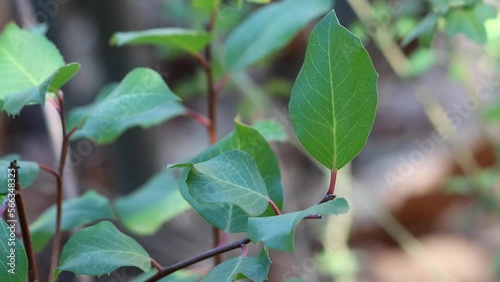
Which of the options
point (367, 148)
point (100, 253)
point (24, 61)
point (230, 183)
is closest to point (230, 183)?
Answer: point (230, 183)

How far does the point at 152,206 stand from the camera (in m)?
0.84

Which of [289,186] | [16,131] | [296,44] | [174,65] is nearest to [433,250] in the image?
[289,186]

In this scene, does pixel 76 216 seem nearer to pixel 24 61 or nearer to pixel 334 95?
pixel 24 61

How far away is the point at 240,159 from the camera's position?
396 mm

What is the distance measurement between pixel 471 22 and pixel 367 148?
6.73 feet

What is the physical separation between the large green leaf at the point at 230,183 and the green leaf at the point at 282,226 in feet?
0.09

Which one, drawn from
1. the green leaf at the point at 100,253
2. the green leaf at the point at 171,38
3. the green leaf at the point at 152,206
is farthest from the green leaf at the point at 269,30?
the green leaf at the point at 100,253

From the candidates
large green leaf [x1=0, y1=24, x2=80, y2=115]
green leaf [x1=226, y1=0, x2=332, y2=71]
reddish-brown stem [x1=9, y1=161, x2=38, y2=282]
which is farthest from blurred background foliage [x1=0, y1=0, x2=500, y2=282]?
reddish-brown stem [x1=9, y1=161, x2=38, y2=282]

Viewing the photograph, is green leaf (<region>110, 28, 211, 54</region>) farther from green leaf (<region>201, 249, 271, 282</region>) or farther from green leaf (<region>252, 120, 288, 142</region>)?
green leaf (<region>201, 249, 271, 282</region>)

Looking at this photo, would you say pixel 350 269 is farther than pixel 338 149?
Yes

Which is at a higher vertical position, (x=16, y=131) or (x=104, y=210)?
(x=104, y=210)

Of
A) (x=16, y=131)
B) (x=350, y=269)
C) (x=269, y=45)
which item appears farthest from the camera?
(x=16, y=131)

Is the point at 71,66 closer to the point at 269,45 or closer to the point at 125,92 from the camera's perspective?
the point at 125,92

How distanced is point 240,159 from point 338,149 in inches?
2.6
